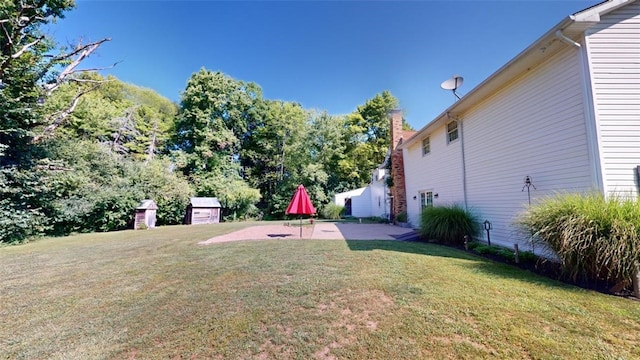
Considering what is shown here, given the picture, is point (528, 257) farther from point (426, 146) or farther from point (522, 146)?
point (426, 146)

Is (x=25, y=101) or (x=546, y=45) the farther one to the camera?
(x=25, y=101)

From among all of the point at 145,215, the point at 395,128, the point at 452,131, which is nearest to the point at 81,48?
the point at 145,215

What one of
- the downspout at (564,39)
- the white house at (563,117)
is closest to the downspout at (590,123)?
the white house at (563,117)

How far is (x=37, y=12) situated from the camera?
10266 millimetres

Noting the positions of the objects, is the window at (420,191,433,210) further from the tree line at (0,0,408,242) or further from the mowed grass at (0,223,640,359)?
the tree line at (0,0,408,242)

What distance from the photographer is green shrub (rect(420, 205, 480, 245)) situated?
297 inches

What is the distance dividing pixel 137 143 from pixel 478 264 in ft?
86.2

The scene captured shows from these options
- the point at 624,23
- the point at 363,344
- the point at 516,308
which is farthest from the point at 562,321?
the point at 624,23

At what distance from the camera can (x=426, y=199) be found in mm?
11609

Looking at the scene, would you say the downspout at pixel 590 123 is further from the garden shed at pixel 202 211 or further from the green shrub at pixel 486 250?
the garden shed at pixel 202 211

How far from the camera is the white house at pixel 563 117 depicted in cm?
453

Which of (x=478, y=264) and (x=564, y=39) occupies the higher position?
(x=564, y=39)

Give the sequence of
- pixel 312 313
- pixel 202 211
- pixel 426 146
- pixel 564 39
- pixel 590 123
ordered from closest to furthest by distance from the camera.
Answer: pixel 312 313
pixel 590 123
pixel 564 39
pixel 426 146
pixel 202 211

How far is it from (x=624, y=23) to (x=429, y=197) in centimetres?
764
